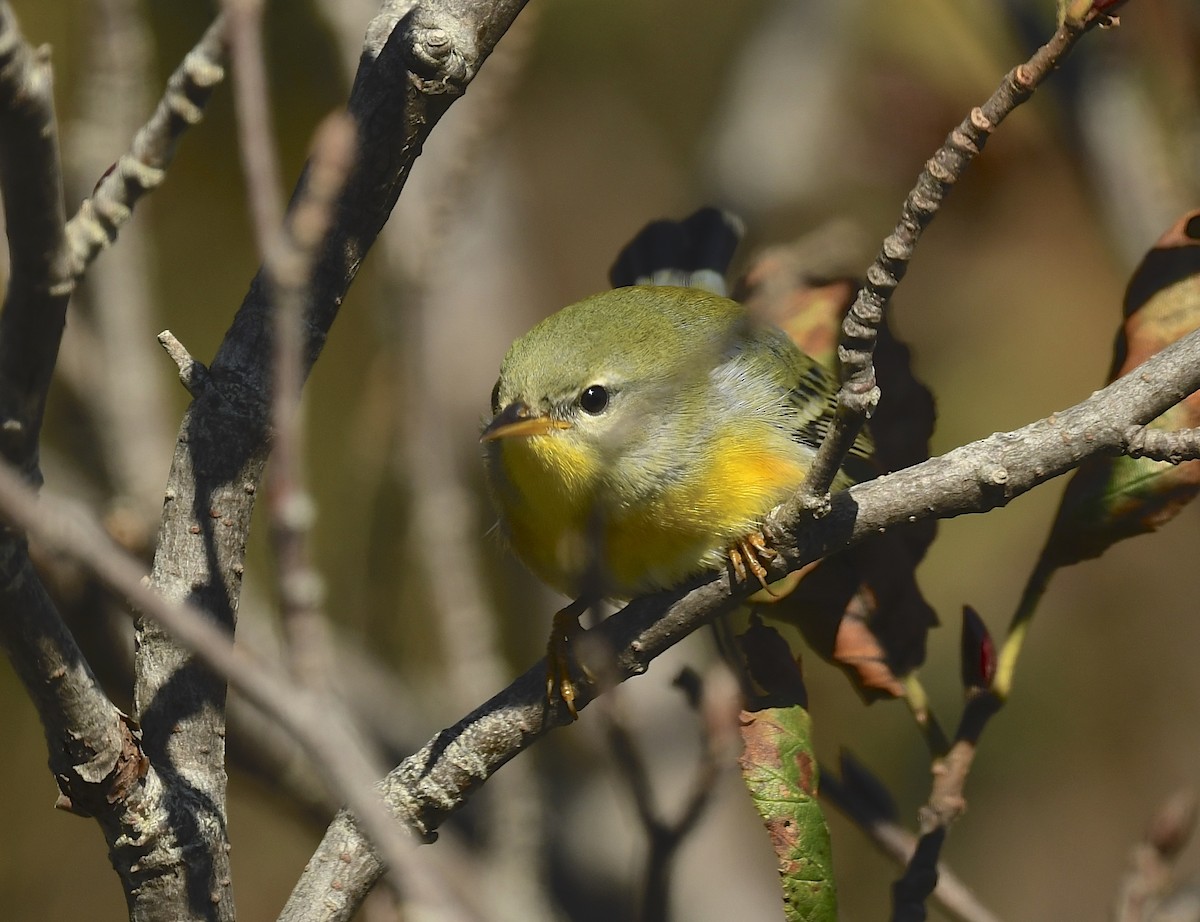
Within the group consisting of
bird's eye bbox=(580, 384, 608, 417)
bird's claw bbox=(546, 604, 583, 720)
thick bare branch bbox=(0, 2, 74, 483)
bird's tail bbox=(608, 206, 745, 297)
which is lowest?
bird's claw bbox=(546, 604, 583, 720)

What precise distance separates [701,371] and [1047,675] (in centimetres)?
331

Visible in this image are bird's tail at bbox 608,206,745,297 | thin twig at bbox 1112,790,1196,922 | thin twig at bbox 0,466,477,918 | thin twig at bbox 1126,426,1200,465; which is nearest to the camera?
thin twig at bbox 0,466,477,918

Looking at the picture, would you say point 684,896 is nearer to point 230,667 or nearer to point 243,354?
point 243,354

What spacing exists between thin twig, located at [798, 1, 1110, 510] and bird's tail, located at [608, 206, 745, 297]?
210 centimetres

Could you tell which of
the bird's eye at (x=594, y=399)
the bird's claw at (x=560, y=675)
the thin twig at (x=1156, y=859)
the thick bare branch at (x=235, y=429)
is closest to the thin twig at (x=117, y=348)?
the bird's eye at (x=594, y=399)

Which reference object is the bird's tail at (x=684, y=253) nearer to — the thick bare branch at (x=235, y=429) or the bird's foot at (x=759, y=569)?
the bird's foot at (x=759, y=569)

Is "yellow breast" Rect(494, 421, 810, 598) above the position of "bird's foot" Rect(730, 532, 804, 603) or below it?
above

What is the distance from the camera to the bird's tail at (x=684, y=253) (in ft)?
12.1

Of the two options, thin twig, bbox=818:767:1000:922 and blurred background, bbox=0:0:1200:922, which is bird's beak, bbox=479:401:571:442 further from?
thin twig, bbox=818:767:1000:922

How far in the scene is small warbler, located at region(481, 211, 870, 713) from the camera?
273cm

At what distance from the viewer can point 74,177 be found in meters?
3.51

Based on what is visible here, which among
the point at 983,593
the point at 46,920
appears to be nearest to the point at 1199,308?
the point at 983,593

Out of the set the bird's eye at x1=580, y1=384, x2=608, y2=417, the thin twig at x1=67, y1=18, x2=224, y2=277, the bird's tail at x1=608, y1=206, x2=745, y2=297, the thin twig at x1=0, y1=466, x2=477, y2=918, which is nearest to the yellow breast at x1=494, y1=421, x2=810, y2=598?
the bird's eye at x1=580, y1=384, x2=608, y2=417

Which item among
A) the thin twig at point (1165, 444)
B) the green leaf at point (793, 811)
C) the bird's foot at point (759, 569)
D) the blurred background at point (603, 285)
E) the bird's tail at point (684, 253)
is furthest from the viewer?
the bird's tail at point (684, 253)
